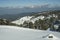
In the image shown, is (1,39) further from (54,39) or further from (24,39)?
(54,39)

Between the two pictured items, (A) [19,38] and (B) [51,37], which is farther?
(A) [19,38]

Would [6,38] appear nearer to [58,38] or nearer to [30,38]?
[30,38]

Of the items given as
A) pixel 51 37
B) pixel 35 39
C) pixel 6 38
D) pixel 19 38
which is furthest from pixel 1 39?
pixel 51 37

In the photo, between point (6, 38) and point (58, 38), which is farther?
point (6, 38)

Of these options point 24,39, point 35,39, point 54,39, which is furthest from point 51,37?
point 24,39

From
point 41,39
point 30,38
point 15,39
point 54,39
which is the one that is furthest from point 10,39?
point 54,39

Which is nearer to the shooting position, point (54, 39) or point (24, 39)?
point (54, 39)

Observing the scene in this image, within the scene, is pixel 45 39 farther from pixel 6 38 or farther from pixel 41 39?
pixel 6 38
